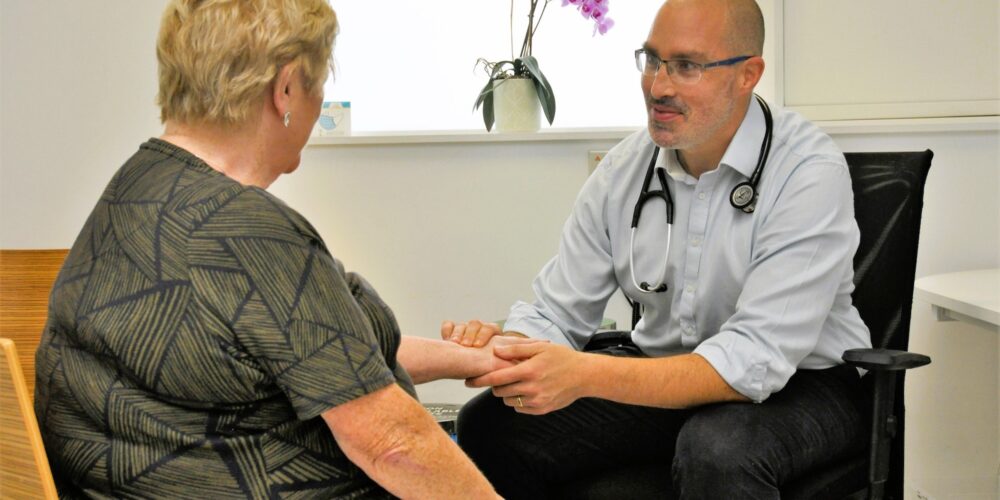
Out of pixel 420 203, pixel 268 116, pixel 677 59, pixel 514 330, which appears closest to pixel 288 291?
pixel 268 116

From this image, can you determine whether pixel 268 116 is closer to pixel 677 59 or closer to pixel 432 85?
pixel 677 59

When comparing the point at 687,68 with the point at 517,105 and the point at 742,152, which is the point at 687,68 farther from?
the point at 517,105

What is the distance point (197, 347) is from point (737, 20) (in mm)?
1228

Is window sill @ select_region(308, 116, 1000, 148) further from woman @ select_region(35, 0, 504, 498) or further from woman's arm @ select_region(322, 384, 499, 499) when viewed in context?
woman's arm @ select_region(322, 384, 499, 499)

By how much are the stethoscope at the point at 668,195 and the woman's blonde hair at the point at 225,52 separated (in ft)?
2.88

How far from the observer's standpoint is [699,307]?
73.6 inches

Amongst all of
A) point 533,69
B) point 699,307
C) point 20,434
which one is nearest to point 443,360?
point 699,307

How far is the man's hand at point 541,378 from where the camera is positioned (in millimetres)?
1644

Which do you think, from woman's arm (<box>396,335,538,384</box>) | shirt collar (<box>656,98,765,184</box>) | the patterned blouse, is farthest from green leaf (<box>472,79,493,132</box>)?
the patterned blouse

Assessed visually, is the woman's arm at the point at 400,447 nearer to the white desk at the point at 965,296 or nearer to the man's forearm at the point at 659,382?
the man's forearm at the point at 659,382

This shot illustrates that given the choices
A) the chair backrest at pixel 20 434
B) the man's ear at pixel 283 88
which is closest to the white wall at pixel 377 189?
the man's ear at pixel 283 88

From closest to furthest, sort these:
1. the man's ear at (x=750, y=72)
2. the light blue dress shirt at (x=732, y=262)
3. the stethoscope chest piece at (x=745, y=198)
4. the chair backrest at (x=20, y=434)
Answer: the chair backrest at (x=20, y=434), the light blue dress shirt at (x=732, y=262), the stethoscope chest piece at (x=745, y=198), the man's ear at (x=750, y=72)

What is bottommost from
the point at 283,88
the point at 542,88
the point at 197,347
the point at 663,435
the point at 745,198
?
the point at 663,435

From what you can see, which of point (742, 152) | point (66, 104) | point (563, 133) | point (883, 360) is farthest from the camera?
point (66, 104)
